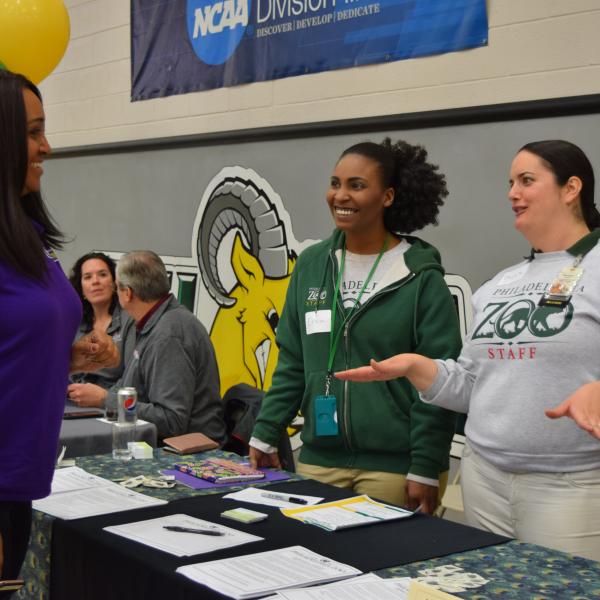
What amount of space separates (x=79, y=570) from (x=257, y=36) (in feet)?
9.82

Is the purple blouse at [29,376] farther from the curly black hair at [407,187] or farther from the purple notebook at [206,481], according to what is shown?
the curly black hair at [407,187]

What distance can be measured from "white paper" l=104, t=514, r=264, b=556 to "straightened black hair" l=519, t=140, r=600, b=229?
1093mm

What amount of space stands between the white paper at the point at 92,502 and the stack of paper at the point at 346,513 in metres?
0.32

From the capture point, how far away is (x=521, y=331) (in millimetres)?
1911

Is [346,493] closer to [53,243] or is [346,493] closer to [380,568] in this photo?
[380,568]

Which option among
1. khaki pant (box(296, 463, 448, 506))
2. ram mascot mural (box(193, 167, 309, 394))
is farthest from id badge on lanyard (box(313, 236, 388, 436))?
ram mascot mural (box(193, 167, 309, 394))

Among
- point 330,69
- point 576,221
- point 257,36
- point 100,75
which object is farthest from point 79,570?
point 100,75

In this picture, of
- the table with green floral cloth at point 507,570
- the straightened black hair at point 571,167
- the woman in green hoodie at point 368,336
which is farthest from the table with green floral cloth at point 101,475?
the straightened black hair at point 571,167

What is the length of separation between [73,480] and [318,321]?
2.52 feet

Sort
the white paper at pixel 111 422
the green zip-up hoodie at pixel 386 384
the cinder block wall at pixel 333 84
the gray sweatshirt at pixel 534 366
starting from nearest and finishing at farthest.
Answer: the gray sweatshirt at pixel 534 366, the green zip-up hoodie at pixel 386 384, the white paper at pixel 111 422, the cinder block wall at pixel 333 84

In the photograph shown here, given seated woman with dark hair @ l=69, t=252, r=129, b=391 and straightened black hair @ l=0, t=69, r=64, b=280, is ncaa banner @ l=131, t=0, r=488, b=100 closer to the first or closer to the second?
seated woman with dark hair @ l=69, t=252, r=129, b=391

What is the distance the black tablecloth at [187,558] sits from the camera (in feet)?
4.91

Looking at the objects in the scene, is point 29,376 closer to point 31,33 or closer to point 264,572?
point 264,572

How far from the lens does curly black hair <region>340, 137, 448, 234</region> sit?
254cm
